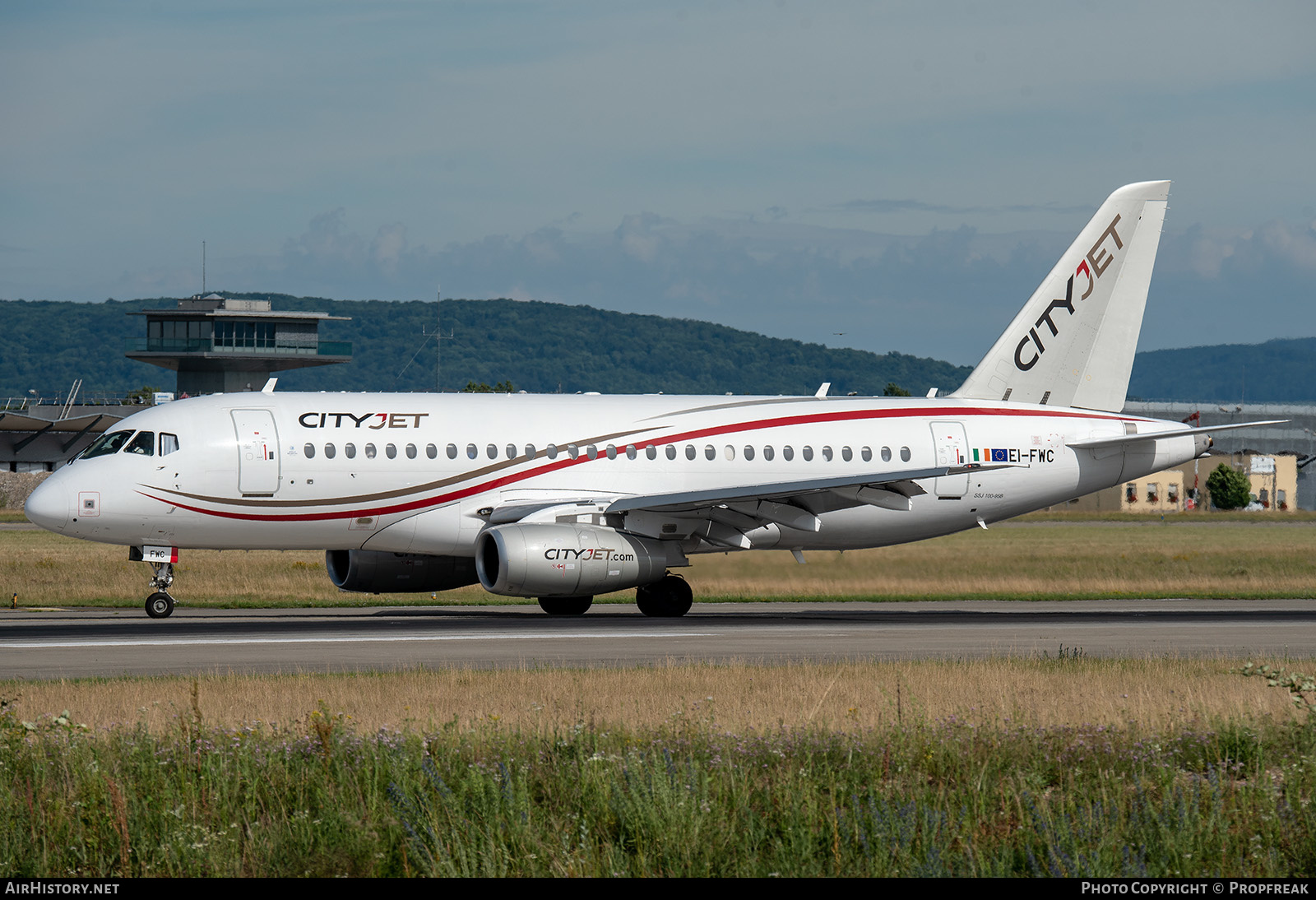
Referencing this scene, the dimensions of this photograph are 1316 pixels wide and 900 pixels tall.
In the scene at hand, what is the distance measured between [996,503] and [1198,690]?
1790 centimetres

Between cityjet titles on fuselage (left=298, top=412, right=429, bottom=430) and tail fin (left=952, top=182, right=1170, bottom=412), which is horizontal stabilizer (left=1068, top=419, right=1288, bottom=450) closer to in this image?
tail fin (left=952, top=182, right=1170, bottom=412)

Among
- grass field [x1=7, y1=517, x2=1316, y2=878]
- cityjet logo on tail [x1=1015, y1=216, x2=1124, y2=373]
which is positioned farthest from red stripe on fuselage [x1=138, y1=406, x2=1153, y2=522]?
grass field [x1=7, y1=517, x2=1316, y2=878]

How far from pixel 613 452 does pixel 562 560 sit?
4.21 m

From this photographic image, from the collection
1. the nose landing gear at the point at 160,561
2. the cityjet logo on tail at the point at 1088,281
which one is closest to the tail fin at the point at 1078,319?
the cityjet logo on tail at the point at 1088,281

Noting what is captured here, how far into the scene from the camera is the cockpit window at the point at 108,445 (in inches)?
1160

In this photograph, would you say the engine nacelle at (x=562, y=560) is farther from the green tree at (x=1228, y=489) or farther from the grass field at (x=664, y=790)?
the green tree at (x=1228, y=489)

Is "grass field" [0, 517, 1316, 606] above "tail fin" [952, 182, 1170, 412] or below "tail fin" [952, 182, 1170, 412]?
below

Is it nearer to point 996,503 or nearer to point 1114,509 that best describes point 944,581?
point 996,503

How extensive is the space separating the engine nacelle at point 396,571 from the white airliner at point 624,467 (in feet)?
0.14

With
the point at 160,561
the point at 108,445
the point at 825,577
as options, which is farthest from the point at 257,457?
the point at 825,577

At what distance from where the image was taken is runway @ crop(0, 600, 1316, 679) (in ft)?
70.8

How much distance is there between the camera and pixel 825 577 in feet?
112

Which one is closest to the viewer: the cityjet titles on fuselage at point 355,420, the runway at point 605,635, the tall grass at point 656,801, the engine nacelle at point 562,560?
the tall grass at point 656,801

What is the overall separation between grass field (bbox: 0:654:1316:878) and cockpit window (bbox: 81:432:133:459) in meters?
14.3
